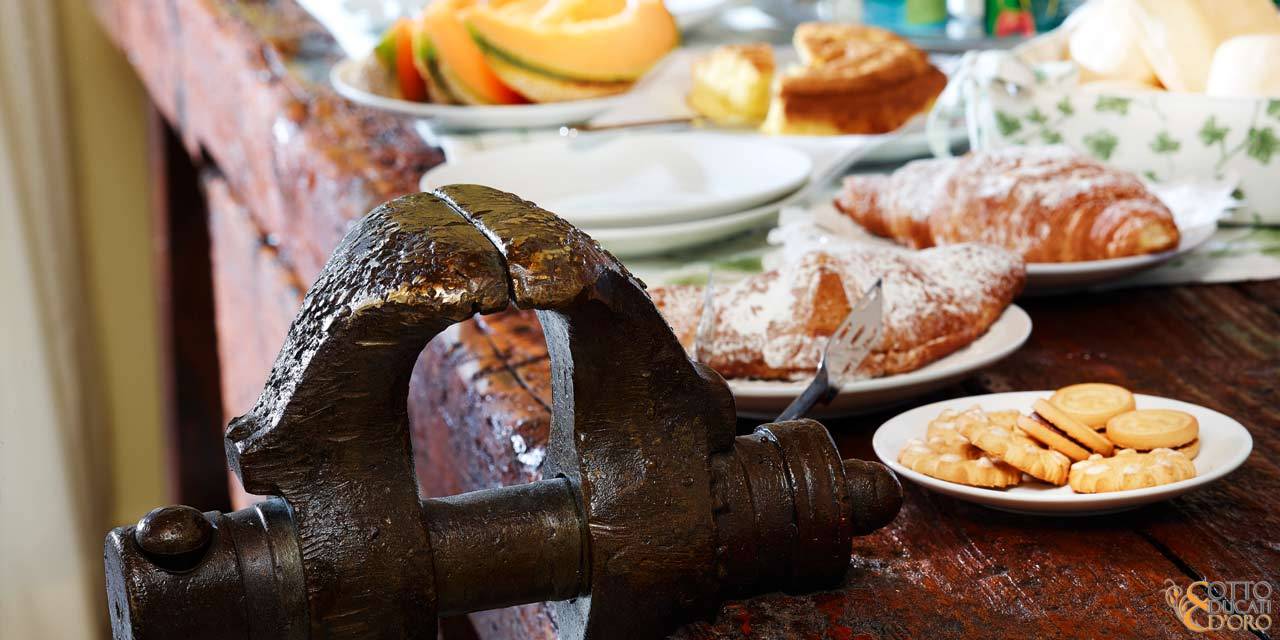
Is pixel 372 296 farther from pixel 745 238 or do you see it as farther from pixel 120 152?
pixel 120 152

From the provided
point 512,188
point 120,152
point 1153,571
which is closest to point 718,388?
point 1153,571

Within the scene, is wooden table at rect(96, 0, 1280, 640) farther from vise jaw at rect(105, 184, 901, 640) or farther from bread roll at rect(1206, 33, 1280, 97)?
bread roll at rect(1206, 33, 1280, 97)

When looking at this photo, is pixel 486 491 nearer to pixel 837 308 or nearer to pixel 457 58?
pixel 837 308

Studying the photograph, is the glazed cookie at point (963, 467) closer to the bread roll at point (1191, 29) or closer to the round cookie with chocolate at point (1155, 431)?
the round cookie with chocolate at point (1155, 431)

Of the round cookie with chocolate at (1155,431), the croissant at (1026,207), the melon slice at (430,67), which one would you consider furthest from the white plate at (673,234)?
the melon slice at (430,67)

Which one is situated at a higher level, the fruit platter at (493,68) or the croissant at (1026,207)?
the fruit platter at (493,68)

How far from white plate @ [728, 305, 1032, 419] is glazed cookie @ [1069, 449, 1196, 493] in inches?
5.4

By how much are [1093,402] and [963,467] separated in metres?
0.10

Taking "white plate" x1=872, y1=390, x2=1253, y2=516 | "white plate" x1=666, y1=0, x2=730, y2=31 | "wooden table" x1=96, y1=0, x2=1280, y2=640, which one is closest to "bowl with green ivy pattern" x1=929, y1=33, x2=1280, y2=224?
"wooden table" x1=96, y1=0, x2=1280, y2=640

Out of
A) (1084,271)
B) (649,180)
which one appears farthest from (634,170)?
(1084,271)

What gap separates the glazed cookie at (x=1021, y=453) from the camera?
61 cm

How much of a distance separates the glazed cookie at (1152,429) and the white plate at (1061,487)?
14 mm

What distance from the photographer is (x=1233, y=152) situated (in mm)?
1050

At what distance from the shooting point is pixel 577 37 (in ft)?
5.12
